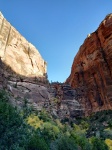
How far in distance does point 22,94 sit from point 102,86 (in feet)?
93.8

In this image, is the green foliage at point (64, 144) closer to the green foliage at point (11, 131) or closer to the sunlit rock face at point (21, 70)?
the green foliage at point (11, 131)

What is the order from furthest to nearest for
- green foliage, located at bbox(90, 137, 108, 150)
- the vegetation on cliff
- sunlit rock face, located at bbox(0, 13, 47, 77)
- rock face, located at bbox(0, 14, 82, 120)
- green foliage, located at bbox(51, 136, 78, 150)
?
sunlit rock face, located at bbox(0, 13, 47, 77)
rock face, located at bbox(0, 14, 82, 120)
green foliage, located at bbox(90, 137, 108, 150)
green foliage, located at bbox(51, 136, 78, 150)
the vegetation on cliff

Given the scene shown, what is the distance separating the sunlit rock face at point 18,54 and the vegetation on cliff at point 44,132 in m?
24.0

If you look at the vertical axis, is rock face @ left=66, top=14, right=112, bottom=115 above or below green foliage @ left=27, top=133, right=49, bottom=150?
above

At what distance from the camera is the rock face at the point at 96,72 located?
269 ft

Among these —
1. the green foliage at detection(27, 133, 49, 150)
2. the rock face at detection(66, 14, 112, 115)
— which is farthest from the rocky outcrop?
the green foliage at detection(27, 133, 49, 150)

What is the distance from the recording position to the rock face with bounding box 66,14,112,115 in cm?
8188

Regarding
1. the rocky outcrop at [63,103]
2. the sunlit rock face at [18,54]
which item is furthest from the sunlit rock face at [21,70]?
the rocky outcrop at [63,103]

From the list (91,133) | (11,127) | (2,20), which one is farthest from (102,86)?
(11,127)

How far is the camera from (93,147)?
4712 cm

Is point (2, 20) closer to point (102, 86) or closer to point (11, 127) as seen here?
point (102, 86)

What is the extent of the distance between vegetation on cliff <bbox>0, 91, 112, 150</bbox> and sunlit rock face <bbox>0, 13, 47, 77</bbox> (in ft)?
78.7

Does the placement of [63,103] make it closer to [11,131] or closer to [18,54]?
[18,54]

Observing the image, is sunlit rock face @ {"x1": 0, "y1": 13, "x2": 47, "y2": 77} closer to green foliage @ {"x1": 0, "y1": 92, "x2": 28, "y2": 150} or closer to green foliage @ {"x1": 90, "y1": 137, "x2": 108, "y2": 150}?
green foliage @ {"x1": 90, "y1": 137, "x2": 108, "y2": 150}
